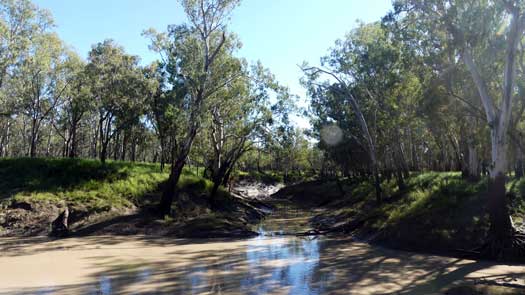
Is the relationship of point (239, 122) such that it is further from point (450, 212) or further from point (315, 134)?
point (450, 212)

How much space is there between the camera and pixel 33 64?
32.8 meters

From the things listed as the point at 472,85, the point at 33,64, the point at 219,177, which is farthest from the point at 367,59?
the point at 33,64

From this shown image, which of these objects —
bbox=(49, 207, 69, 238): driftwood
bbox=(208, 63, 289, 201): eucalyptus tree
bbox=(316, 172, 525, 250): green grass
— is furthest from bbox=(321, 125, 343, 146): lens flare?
bbox=(49, 207, 69, 238): driftwood

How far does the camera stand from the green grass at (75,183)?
77.8 ft

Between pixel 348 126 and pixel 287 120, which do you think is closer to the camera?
pixel 287 120

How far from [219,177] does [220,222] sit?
8443mm

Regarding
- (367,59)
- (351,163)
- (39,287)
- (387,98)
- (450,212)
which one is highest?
(367,59)

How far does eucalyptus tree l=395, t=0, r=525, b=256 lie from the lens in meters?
14.4

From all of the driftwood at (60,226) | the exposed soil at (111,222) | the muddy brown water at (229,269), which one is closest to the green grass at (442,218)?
the muddy brown water at (229,269)

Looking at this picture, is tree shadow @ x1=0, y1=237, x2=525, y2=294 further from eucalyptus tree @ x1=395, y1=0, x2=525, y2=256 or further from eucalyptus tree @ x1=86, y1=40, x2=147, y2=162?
eucalyptus tree @ x1=86, y1=40, x2=147, y2=162

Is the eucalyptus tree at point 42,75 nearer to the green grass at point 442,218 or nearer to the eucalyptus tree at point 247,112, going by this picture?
the eucalyptus tree at point 247,112

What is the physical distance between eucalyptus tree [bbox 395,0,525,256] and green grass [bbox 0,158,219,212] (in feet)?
62.6

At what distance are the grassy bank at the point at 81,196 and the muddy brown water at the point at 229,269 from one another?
2592 mm

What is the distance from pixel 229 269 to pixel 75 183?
1554 centimetres
